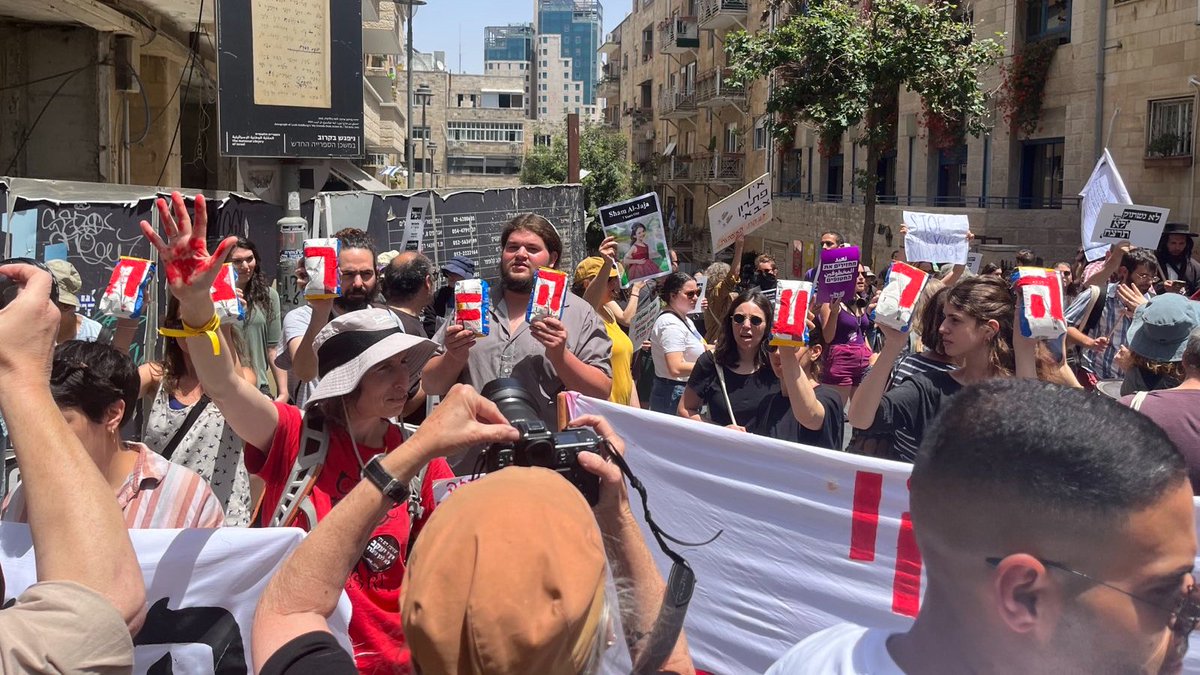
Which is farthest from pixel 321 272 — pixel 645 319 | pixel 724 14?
pixel 724 14

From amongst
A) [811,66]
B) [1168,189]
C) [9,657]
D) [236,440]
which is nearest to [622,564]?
[9,657]

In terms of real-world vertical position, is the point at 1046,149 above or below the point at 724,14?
below

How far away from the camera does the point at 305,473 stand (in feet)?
9.80

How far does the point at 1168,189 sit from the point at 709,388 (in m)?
14.9

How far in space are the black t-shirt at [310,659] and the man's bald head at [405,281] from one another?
14.6 feet

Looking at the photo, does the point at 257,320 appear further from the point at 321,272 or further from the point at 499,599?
the point at 499,599

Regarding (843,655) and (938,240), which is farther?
(938,240)

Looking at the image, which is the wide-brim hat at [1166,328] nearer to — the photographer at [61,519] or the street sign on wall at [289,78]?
the photographer at [61,519]

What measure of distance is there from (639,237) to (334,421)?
174 inches

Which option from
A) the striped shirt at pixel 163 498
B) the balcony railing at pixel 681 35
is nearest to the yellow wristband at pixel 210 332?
the striped shirt at pixel 163 498

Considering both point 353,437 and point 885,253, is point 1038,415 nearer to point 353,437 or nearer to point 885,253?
point 353,437

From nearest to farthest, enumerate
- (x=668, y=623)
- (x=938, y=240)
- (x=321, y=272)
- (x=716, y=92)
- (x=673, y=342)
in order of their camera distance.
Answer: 1. (x=668, y=623)
2. (x=321, y=272)
3. (x=938, y=240)
4. (x=673, y=342)
5. (x=716, y=92)

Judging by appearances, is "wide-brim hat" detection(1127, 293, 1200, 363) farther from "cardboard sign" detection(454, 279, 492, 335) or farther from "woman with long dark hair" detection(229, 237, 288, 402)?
"woman with long dark hair" detection(229, 237, 288, 402)

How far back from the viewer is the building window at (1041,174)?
21.3 metres
